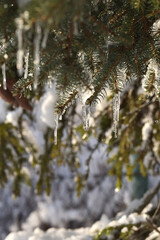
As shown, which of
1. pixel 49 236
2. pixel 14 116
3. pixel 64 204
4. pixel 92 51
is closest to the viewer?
pixel 92 51

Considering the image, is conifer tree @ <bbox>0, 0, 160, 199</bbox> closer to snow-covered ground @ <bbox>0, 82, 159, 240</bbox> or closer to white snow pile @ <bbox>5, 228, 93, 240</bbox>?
white snow pile @ <bbox>5, 228, 93, 240</bbox>

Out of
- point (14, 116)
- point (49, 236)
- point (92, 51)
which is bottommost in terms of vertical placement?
point (92, 51)

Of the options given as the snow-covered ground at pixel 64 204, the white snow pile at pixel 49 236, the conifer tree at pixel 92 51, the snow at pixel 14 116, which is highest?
the snow-covered ground at pixel 64 204

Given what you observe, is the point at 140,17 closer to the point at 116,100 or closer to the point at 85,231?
the point at 116,100

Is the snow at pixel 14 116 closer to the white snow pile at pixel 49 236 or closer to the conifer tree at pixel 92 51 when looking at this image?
the white snow pile at pixel 49 236

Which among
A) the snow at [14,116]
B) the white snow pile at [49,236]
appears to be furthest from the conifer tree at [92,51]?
the white snow pile at [49,236]

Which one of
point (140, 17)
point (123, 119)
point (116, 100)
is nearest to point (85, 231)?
point (123, 119)

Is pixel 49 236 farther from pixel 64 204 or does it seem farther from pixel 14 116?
pixel 64 204

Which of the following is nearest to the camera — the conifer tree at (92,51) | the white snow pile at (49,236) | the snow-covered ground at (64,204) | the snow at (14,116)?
the conifer tree at (92,51)

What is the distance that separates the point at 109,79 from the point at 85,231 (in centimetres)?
397

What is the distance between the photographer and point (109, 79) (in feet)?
3.81

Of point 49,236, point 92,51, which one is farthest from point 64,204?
point 92,51

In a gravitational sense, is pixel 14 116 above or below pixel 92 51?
above

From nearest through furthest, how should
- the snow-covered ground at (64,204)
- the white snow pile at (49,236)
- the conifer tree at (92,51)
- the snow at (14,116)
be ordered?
1. the conifer tree at (92,51)
2. the snow at (14,116)
3. the white snow pile at (49,236)
4. the snow-covered ground at (64,204)
